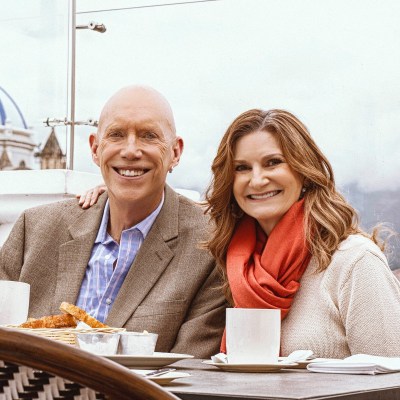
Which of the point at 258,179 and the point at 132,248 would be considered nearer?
the point at 258,179

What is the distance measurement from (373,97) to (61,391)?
3670mm

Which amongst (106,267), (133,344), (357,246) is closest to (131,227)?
→ (106,267)

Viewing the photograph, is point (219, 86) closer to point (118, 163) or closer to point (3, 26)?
point (3, 26)

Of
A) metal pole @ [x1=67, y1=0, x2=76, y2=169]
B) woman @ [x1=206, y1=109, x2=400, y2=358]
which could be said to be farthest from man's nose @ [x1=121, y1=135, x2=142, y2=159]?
metal pole @ [x1=67, y1=0, x2=76, y2=169]

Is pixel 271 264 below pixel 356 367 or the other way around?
the other way around

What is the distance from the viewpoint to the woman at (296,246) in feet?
5.84

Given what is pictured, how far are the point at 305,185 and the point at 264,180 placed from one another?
119 mm

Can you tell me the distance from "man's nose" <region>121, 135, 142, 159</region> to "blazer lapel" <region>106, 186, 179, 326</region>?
0.15 m

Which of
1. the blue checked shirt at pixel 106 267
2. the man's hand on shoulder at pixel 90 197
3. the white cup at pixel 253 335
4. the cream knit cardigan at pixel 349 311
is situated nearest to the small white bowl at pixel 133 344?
the white cup at pixel 253 335

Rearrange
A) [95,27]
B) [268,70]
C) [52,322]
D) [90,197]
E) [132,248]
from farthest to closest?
[268,70], [95,27], [90,197], [132,248], [52,322]

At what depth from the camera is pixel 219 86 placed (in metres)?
4.56

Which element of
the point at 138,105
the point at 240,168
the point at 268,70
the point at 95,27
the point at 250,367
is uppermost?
the point at 95,27

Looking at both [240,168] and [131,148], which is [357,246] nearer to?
[240,168]

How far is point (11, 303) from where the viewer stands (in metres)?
1.62
